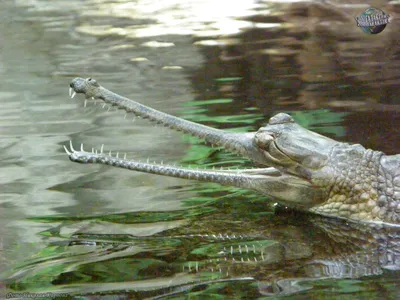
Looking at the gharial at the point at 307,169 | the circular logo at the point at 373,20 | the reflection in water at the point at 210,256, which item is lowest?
the reflection in water at the point at 210,256

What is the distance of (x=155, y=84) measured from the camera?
9695 mm

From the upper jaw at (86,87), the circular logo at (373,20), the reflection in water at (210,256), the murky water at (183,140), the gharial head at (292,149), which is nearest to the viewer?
the reflection in water at (210,256)

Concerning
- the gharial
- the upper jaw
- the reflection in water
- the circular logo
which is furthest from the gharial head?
the circular logo

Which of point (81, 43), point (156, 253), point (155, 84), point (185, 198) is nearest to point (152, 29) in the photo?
point (81, 43)

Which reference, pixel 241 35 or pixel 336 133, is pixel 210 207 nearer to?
pixel 336 133

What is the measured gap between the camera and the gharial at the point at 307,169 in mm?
5500

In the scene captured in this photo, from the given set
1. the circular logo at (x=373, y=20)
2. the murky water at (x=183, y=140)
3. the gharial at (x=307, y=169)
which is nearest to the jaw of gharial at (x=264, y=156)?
the gharial at (x=307, y=169)

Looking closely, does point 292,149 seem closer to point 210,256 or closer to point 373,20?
point 210,256

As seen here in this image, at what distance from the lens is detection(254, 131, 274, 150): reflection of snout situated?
5523 mm

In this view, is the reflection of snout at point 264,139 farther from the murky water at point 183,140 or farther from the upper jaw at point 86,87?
the upper jaw at point 86,87

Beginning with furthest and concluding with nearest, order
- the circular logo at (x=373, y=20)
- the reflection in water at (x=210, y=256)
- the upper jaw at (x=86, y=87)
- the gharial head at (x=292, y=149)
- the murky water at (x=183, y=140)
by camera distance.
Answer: the circular logo at (x=373, y=20)
the upper jaw at (x=86, y=87)
the gharial head at (x=292, y=149)
the murky water at (x=183, y=140)
the reflection in water at (x=210, y=256)

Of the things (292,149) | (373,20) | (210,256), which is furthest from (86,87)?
(373,20)

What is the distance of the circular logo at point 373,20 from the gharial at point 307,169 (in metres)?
6.44

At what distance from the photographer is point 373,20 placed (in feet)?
41.8
